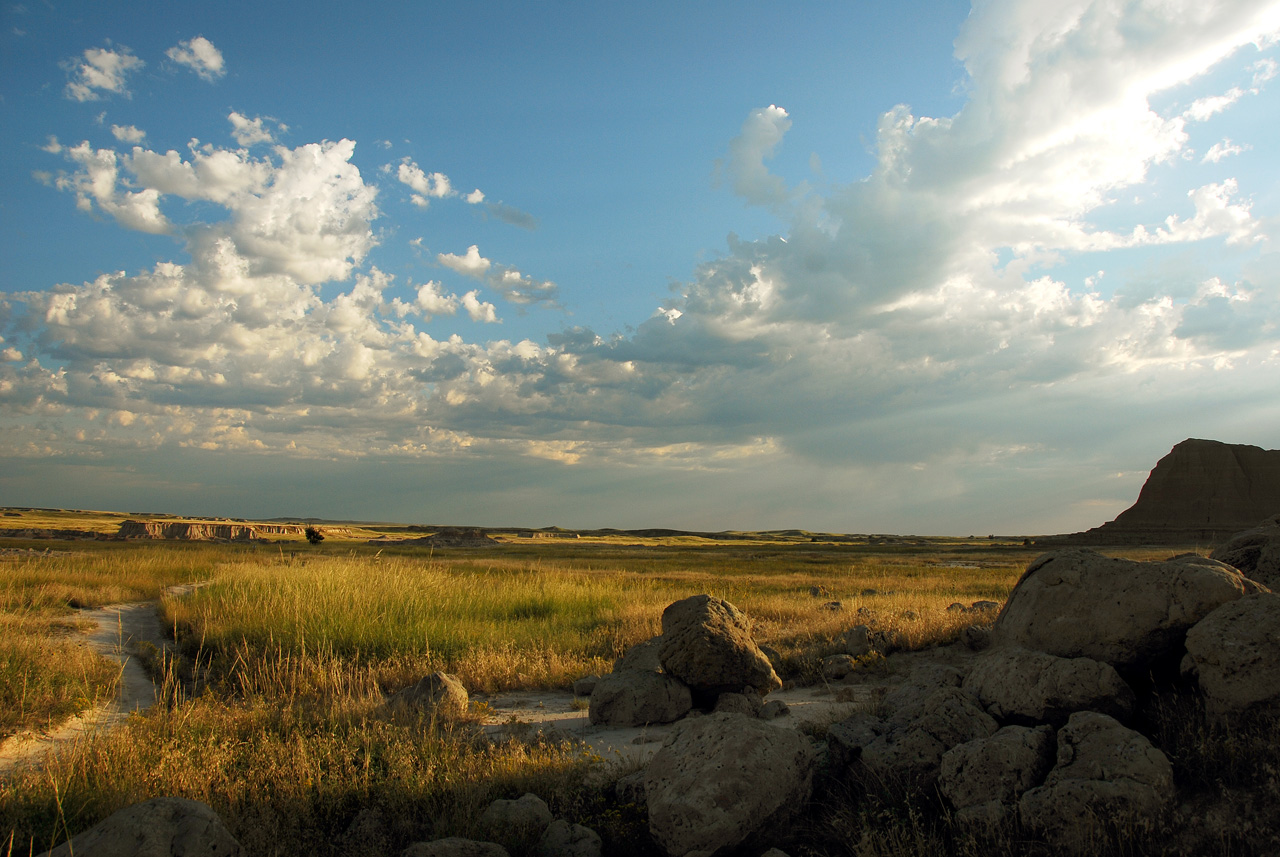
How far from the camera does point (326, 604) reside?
12.0 m

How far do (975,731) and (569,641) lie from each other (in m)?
8.46

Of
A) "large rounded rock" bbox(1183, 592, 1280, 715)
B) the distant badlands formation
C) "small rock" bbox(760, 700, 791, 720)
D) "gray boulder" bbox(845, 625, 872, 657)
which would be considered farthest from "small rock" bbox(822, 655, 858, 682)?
the distant badlands formation

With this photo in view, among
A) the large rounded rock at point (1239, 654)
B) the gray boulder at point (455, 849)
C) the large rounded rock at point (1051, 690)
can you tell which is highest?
the large rounded rock at point (1239, 654)

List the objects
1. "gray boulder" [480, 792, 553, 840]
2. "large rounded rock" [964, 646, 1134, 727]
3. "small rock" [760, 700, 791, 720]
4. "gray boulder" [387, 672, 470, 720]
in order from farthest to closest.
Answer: "small rock" [760, 700, 791, 720]
"gray boulder" [387, 672, 470, 720]
"large rounded rock" [964, 646, 1134, 727]
"gray boulder" [480, 792, 553, 840]

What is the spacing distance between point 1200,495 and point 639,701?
150 metres

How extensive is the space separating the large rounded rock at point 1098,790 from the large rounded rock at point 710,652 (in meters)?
3.98

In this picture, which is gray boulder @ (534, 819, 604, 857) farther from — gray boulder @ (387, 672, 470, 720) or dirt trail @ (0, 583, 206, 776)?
dirt trail @ (0, 583, 206, 776)

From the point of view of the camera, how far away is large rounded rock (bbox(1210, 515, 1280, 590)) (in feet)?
22.3

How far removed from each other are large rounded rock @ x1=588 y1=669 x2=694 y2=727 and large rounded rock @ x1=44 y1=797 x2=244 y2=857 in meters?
4.53

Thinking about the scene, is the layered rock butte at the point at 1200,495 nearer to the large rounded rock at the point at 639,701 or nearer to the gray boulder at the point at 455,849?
the large rounded rock at the point at 639,701

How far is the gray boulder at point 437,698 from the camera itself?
7129mm

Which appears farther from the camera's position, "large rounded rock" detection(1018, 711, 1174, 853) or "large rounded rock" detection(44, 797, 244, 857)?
"large rounded rock" detection(1018, 711, 1174, 853)

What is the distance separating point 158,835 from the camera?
140 inches

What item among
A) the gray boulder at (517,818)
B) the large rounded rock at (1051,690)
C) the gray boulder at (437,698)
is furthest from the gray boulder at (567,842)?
→ the large rounded rock at (1051,690)
